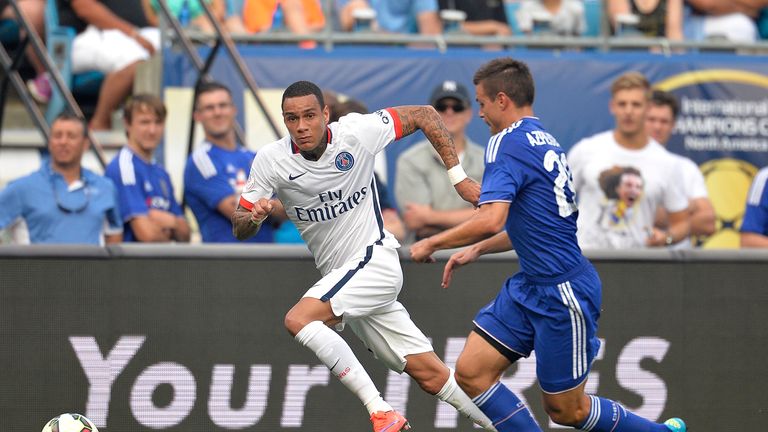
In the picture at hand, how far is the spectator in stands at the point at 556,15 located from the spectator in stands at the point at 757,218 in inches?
136

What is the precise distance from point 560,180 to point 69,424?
10.3 ft

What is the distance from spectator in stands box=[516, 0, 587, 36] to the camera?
13.0 meters

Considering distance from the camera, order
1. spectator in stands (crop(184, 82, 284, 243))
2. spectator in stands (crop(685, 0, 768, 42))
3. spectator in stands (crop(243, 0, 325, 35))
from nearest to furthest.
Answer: spectator in stands (crop(184, 82, 284, 243)) < spectator in stands (crop(243, 0, 325, 35)) < spectator in stands (crop(685, 0, 768, 42))

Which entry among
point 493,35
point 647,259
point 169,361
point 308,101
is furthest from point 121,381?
point 493,35

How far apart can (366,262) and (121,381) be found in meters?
1.92

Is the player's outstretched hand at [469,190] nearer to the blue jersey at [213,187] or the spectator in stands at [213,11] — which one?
the blue jersey at [213,187]

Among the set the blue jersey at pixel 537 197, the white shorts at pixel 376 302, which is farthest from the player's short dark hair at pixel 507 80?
the white shorts at pixel 376 302

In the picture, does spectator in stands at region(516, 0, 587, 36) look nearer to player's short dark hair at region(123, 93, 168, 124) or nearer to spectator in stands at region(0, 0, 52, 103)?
player's short dark hair at region(123, 93, 168, 124)

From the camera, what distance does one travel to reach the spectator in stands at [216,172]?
9.59 metres

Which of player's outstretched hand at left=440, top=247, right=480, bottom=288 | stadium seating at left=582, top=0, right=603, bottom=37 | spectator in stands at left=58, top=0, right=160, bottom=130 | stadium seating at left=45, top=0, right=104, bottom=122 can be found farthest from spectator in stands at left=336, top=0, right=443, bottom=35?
player's outstretched hand at left=440, top=247, right=480, bottom=288

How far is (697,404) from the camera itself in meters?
8.65

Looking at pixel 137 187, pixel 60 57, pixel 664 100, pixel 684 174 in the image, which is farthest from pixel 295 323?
pixel 60 57

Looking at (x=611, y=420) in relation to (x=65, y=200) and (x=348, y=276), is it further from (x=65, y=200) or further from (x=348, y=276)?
(x=65, y=200)

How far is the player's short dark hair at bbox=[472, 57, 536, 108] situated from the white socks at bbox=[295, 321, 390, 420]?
1626 millimetres
